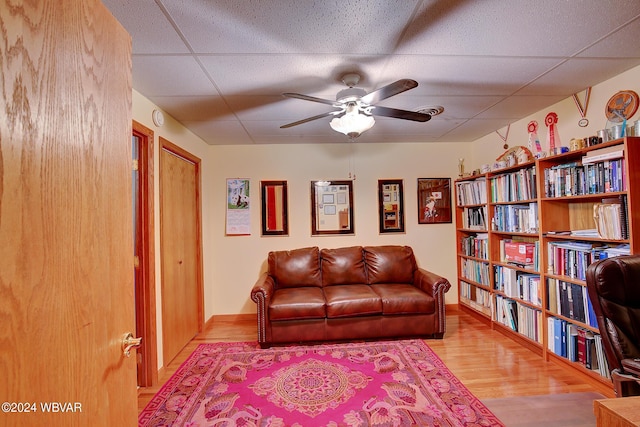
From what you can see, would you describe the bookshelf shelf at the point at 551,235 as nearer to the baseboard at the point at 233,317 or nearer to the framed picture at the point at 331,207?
the framed picture at the point at 331,207

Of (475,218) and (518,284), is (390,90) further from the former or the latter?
(475,218)

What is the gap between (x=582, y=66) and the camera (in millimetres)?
1976

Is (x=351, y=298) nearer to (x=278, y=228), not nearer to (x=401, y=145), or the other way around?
(x=278, y=228)

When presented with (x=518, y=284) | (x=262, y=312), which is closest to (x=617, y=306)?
(x=518, y=284)

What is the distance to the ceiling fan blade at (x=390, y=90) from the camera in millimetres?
1591

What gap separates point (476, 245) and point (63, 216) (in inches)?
151

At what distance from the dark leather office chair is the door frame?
291cm

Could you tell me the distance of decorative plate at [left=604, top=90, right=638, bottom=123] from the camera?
204 cm

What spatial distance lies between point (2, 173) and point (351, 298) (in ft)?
9.07

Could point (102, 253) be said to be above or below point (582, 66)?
below

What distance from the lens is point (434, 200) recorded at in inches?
155

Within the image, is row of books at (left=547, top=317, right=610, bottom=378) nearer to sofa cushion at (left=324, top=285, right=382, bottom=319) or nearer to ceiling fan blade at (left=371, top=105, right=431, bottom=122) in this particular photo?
sofa cushion at (left=324, top=285, right=382, bottom=319)

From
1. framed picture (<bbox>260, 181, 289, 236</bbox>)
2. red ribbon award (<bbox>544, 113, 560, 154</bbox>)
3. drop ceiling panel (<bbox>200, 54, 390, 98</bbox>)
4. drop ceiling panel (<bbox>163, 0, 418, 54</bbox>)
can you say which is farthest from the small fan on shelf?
framed picture (<bbox>260, 181, 289, 236</bbox>)

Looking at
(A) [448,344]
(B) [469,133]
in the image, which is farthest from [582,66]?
(A) [448,344]
